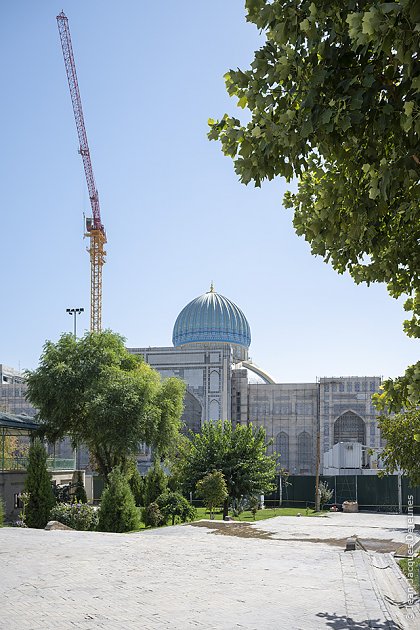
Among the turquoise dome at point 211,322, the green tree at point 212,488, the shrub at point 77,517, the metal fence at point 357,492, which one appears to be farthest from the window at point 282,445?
the shrub at point 77,517

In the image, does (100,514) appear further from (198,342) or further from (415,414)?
(198,342)

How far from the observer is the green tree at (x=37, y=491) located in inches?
990

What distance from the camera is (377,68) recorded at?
5.34 metres

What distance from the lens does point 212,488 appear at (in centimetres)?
2806

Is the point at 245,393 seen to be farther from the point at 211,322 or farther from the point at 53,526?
the point at 53,526

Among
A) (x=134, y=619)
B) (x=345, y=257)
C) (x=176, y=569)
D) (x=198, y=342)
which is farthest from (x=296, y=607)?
(x=198, y=342)

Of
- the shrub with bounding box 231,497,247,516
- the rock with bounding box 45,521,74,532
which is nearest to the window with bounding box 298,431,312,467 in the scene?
the shrub with bounding box 231,497,247,516

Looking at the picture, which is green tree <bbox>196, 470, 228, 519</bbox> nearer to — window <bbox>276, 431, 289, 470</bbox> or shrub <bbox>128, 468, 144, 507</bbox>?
shrub <bbox>128, 468, 144, 507</bbox>

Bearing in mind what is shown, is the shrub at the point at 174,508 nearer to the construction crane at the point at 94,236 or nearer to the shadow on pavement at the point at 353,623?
the shadow on pavement at the point at 353,623

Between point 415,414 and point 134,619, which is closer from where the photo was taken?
point 134,619

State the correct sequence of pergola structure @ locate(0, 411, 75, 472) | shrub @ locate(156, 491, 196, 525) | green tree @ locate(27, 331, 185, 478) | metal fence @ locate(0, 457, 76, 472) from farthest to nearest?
metal fence @ locate(0, 457, 76, 472) → green tree @ locate(27, 331, 185, 478) → pergola structure @ locate(0, 411, 75, 472) → shrub @ locate(156, 491, 196, 525)

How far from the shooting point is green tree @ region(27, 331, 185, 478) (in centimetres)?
3089

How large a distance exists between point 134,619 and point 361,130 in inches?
316

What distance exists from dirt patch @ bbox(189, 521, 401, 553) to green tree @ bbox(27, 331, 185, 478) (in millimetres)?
6670
